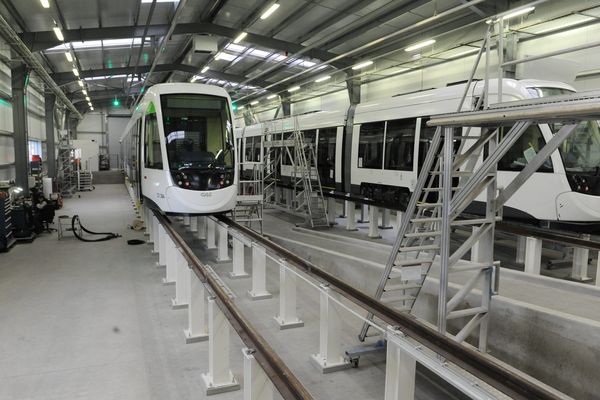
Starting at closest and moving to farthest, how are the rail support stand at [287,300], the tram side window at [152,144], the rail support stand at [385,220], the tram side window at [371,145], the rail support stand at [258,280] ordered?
the rail support stand at [287,300] < the rail support stand at [258,280] < the tram side window at [152,144] < the tram side window at [371,145] < the rail support stand at [385,220]

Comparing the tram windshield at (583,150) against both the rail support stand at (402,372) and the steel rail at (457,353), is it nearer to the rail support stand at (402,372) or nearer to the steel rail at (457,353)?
the steel rail at (457,353)

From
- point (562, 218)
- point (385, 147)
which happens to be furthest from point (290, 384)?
point (385, 147)

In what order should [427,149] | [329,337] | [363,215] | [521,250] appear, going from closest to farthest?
[329,337] < [521,250] < [427,149] < [363,215]

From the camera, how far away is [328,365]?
4570 millimetres

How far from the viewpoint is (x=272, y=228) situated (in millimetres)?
11914

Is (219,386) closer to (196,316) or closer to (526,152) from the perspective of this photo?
(196,316)

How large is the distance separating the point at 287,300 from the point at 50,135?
1962 centimetres

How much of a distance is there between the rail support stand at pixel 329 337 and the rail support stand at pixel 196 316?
143 centimetres

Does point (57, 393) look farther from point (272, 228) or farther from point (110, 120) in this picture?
point (110, 120)

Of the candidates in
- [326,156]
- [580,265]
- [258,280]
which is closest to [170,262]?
[258,280]

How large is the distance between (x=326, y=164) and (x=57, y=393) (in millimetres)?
9522

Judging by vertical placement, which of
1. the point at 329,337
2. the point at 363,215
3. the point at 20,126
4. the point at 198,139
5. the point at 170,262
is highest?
the point at 20,126

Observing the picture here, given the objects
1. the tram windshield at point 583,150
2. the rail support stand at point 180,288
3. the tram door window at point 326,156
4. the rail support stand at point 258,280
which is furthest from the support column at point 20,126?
the tram windshield at point 583,150

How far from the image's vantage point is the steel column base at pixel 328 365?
4.55 m
